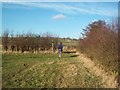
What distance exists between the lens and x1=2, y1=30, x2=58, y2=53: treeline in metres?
49.9

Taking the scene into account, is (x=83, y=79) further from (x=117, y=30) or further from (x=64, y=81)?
(x=117, y=30)

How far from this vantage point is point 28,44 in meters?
50.7

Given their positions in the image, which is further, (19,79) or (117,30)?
(19,79)

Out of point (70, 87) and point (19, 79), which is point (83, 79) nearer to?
point (70, 87)

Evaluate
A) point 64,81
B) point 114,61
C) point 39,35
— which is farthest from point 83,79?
point 39,35

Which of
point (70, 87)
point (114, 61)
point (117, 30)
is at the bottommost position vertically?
point (70, 87)

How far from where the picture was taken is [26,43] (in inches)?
1992

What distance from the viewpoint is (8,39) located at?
5150cm

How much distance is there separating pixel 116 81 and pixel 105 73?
2.92 m

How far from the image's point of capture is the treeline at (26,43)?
4994 cm

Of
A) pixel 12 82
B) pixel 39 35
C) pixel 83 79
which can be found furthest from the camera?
pixel 39 35

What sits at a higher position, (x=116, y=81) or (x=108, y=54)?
(x=108, y=54)

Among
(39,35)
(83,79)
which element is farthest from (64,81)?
(39,35)

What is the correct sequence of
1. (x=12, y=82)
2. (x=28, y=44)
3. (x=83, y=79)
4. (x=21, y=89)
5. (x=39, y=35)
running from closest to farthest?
1. (x=21, y=89)
2. (x=12, y=82)
3. (x=83, y=79)
4. (x=28, y=44)
5. (x=39, y=35)
